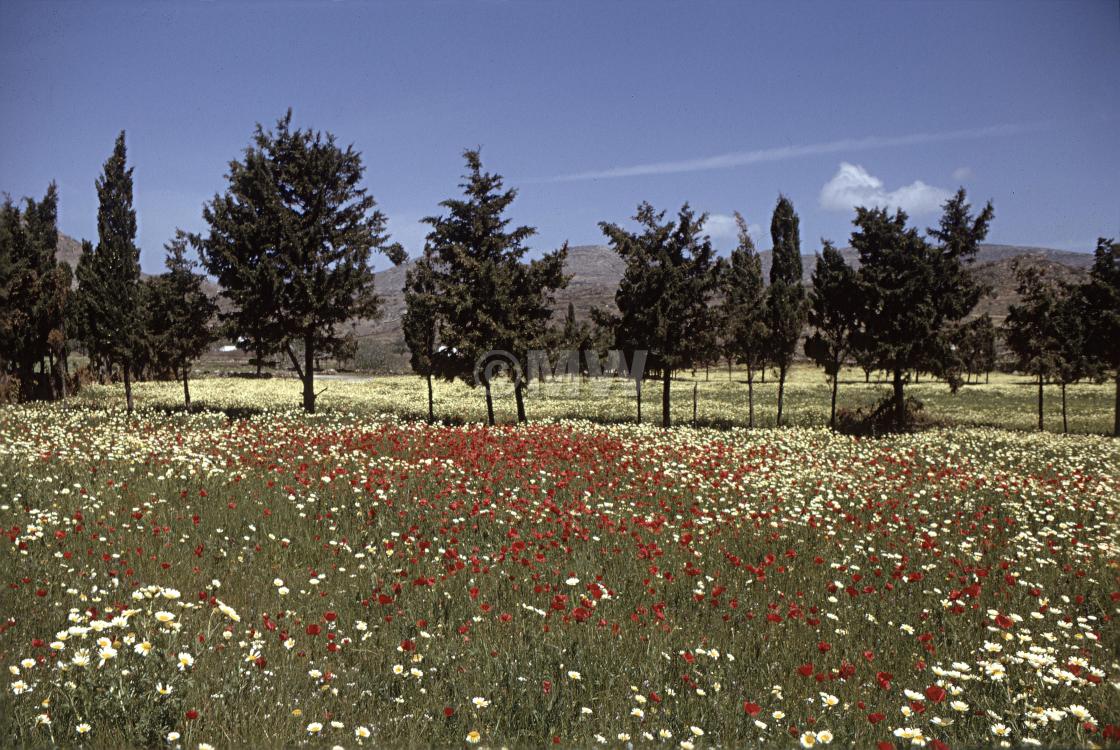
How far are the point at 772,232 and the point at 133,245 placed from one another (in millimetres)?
28294

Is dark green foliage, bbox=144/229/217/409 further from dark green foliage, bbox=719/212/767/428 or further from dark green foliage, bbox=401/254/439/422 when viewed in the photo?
dark green foliage, bbox=719/212/767/428

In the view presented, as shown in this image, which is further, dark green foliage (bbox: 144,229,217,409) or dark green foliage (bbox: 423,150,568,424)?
dark green foliage (bbox: 144,229,217,409)

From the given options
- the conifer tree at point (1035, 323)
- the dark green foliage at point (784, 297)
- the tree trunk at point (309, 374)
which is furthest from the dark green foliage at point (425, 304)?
the conifer tree at point (1035, 323)

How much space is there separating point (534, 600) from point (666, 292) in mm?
20936

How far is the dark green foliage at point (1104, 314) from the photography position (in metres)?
24.8

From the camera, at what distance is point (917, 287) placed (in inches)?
1044

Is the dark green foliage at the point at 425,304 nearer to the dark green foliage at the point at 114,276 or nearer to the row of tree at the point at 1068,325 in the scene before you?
the dark green foliage at the point at 114,276

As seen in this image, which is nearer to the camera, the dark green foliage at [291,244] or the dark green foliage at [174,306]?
the dark green foliage at [291,244]

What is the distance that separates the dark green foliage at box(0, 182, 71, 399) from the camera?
29422 mm

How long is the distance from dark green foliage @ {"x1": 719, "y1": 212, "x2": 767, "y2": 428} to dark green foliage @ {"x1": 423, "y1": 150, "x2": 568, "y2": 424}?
6921mm

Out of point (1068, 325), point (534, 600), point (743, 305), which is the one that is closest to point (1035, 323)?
point (1068, 325)

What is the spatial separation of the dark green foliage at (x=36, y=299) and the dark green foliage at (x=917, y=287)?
3565cm

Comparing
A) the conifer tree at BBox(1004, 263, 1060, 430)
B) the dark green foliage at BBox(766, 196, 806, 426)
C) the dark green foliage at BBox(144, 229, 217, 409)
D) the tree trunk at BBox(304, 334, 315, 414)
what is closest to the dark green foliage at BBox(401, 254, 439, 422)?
the tree trunk at BBox(304, 334, 315, 414)

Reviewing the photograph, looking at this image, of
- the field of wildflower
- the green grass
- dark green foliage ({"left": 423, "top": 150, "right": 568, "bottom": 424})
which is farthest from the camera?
the green grass
